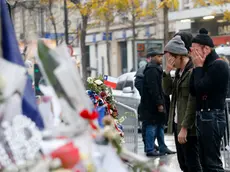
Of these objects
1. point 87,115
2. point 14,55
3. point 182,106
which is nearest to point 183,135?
point 182,106

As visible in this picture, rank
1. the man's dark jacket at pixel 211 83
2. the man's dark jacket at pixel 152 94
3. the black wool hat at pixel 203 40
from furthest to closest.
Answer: the man's dark jacket at pixel 152 94 < the black wool hat at pixel 203 40 < the man's dark jacket at pixel 211 83

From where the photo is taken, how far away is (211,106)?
5129mm

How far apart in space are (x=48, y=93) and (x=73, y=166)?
1.17ft

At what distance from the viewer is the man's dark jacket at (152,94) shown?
9022mm

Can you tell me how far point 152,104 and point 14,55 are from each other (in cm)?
678

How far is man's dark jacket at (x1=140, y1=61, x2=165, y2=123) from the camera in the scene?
9022mm

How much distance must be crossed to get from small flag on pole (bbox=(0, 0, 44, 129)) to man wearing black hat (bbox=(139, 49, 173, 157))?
6.46 meters

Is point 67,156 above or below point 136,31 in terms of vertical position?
above

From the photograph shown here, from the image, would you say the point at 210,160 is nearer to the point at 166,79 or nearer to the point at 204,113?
the point at 204,113

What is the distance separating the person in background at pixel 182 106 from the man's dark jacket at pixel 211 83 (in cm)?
36

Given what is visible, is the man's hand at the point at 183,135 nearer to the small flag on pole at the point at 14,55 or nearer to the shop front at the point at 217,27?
the small flag on pole at the point at 14,55

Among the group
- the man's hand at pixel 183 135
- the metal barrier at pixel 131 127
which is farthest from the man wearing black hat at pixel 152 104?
the man's hand at pixel 183 135

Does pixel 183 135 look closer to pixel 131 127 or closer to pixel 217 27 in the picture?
pixel 131 127

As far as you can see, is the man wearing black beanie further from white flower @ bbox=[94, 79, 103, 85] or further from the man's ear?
white flower @ bbox=[94, 79, 103, 85]
